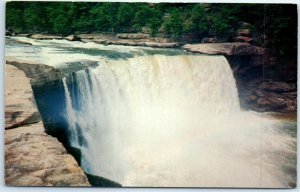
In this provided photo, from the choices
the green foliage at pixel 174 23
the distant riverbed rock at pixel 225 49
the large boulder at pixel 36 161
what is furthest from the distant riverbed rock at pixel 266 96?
the large boulder at pixel 36 161

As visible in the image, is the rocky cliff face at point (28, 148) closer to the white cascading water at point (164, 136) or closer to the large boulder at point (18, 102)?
the large boulder at point (18, 102)

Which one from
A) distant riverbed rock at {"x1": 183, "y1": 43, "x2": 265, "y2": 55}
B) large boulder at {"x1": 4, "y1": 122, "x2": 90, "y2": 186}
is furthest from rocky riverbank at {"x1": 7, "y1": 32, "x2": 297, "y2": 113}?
large boulder at {"x1": 4, "y1": 122, "x2": 90, "y2": 186}

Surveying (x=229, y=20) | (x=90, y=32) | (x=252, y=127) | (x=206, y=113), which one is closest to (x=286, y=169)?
(x=252, y=127)

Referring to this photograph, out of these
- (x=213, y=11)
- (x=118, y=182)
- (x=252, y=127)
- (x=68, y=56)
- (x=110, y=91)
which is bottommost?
(x=118, y=182)

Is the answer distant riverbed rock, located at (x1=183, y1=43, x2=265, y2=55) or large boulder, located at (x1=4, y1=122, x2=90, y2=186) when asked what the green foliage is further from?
large boulder, located at (x1=4, y1=122, x2=90, y2=186)

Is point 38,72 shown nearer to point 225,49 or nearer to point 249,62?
point 225,49

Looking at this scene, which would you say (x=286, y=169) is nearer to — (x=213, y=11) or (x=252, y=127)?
(x=252, y=127)
